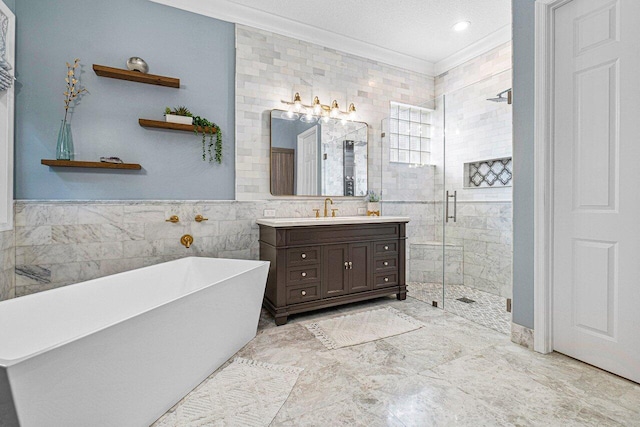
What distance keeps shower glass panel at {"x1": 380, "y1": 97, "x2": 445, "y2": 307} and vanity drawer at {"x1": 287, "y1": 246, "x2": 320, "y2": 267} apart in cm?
148

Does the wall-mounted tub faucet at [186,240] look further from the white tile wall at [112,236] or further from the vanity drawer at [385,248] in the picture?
the vanity drawer at [385,248]

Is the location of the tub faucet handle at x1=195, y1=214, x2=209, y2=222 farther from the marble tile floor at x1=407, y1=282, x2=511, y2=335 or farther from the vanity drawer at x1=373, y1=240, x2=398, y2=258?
the marble tile floor at x1=407, y1=282, x2=511, y2=335

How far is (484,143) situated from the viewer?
11.3ft

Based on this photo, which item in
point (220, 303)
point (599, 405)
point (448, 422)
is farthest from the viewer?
point (220, 303)

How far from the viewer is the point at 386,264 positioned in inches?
134

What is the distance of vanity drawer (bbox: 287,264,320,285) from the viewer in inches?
112

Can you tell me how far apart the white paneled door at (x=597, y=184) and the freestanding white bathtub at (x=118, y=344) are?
2.21 metres

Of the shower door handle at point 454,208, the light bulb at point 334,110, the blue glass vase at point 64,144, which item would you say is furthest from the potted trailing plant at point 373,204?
the blue glass vase at point 64,144

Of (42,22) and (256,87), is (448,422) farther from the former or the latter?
(42,22)

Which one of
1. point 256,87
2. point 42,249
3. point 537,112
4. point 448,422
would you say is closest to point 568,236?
point 537,112

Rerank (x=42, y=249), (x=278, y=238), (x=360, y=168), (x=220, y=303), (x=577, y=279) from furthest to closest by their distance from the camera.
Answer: (x=360, y=168) < (x=278, y=238) < (x=42, y=249) < (x=577, y=279) < (x=220, y=303)

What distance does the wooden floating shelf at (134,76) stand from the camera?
Result: 2590mm

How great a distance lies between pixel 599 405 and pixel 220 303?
86.0 inches

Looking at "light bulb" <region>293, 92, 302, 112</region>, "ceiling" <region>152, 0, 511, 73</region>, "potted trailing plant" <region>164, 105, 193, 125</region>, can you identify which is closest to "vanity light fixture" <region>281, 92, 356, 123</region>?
"light bulb" <region>293, 92, 302, 112</region>
